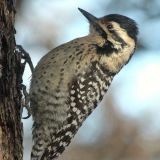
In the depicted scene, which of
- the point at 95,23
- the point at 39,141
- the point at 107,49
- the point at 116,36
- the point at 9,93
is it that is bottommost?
the point at 39,141

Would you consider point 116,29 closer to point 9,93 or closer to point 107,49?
point 107,49

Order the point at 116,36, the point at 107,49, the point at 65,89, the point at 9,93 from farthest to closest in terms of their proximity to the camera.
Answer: the point at 116,36, the point at 107,49, the point at 65,89, the point at 9,93

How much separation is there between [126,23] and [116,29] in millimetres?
109

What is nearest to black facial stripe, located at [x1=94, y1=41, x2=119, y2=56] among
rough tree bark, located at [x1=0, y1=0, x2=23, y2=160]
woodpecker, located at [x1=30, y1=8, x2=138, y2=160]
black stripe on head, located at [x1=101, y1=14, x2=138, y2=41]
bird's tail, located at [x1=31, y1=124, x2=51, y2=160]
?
woodpecker, located at [x1=30, y1=8, x2=138, y2=160]

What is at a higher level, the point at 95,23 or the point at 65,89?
the point at 95,23

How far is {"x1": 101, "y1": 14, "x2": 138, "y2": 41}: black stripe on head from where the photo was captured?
6.45 m

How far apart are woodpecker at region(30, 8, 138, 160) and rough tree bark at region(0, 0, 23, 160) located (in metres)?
0.81

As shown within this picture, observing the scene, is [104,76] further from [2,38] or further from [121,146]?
[121,146]

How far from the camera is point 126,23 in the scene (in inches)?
255

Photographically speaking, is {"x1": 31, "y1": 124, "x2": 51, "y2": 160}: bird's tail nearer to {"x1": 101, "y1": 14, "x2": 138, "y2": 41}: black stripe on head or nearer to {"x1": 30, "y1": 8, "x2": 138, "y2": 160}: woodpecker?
{"x1": 30, "y1": 8, "x2": 138, "y2": 160}: woodpecker

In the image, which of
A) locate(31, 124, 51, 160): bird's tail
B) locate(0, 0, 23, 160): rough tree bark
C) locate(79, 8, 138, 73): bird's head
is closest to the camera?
locate(0, 0, 23, 160): rough tree bark

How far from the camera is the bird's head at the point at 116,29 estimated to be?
6.45m

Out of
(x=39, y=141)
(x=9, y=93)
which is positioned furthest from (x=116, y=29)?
(x=9, y=93)

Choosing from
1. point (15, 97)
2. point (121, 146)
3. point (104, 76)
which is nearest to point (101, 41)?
point (104, 76)
